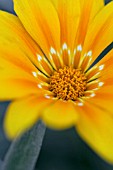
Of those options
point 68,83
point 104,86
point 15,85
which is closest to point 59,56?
point 68,83

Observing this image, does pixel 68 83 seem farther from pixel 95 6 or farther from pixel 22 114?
pixel 22 114

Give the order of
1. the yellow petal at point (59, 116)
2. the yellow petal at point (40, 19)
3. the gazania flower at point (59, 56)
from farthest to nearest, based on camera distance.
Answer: the yellow petal at point (40, 19) → the gazania flower at point (59, 56) → the yellow petal at point (59, 116)

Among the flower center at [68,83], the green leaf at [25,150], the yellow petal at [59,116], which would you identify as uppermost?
the flower center at [68,83]

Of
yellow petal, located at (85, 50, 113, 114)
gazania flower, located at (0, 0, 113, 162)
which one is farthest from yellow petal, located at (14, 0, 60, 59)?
yellow petal, located at (85, 50, 113, 114)

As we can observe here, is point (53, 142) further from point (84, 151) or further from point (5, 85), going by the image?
point (5, 85)

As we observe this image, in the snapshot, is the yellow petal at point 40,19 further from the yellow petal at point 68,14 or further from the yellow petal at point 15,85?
the yellow petal at point 15,85

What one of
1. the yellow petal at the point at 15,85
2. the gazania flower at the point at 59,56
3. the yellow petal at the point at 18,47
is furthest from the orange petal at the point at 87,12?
the yellow petal at the point at 15,85

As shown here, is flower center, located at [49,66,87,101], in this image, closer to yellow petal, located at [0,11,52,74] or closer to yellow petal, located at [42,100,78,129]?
yellow petal, located at [0,11,52,74]
